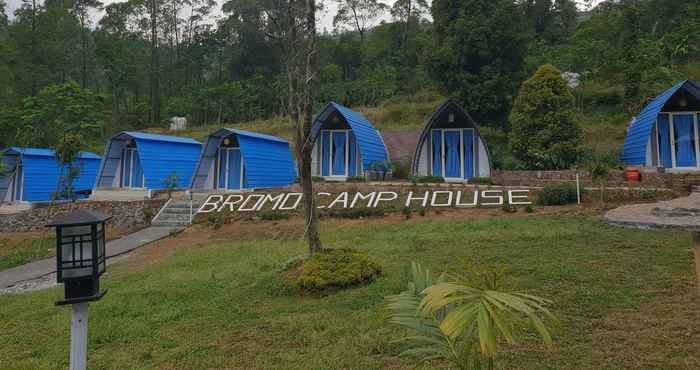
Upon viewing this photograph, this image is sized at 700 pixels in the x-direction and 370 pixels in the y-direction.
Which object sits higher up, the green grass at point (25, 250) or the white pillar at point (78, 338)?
the white pillar at point (78, 338)

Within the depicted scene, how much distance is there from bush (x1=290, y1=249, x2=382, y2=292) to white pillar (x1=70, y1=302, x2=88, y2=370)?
325cm

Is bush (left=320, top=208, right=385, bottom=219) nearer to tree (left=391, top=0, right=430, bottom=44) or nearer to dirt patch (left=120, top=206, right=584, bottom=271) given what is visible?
dirt patch (left=120, top=206, right=584, bottom=271)

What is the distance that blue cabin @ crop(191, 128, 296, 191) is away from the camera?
62.1 feet

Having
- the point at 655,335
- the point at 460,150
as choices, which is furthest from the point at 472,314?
the point at 460,150

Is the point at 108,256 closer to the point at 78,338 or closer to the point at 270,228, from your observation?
the point at 270,228

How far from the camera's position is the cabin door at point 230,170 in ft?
65.7

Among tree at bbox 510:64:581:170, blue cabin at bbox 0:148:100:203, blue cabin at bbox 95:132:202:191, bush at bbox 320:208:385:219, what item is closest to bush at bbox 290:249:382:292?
bush at bbox 320:208:385:219

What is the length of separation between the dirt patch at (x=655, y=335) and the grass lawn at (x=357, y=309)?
0.5 inches

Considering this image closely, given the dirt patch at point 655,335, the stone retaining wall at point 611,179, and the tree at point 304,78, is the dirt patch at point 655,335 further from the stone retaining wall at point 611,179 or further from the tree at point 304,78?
the stone retaining wall at point 611,179

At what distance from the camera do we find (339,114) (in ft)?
65.8

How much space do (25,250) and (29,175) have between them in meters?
11.0

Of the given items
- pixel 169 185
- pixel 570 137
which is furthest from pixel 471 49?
pixel 169 185

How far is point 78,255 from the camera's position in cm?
338

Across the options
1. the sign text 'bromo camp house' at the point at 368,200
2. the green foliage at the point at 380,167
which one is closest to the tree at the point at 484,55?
the green foliage at the point at 380,167
